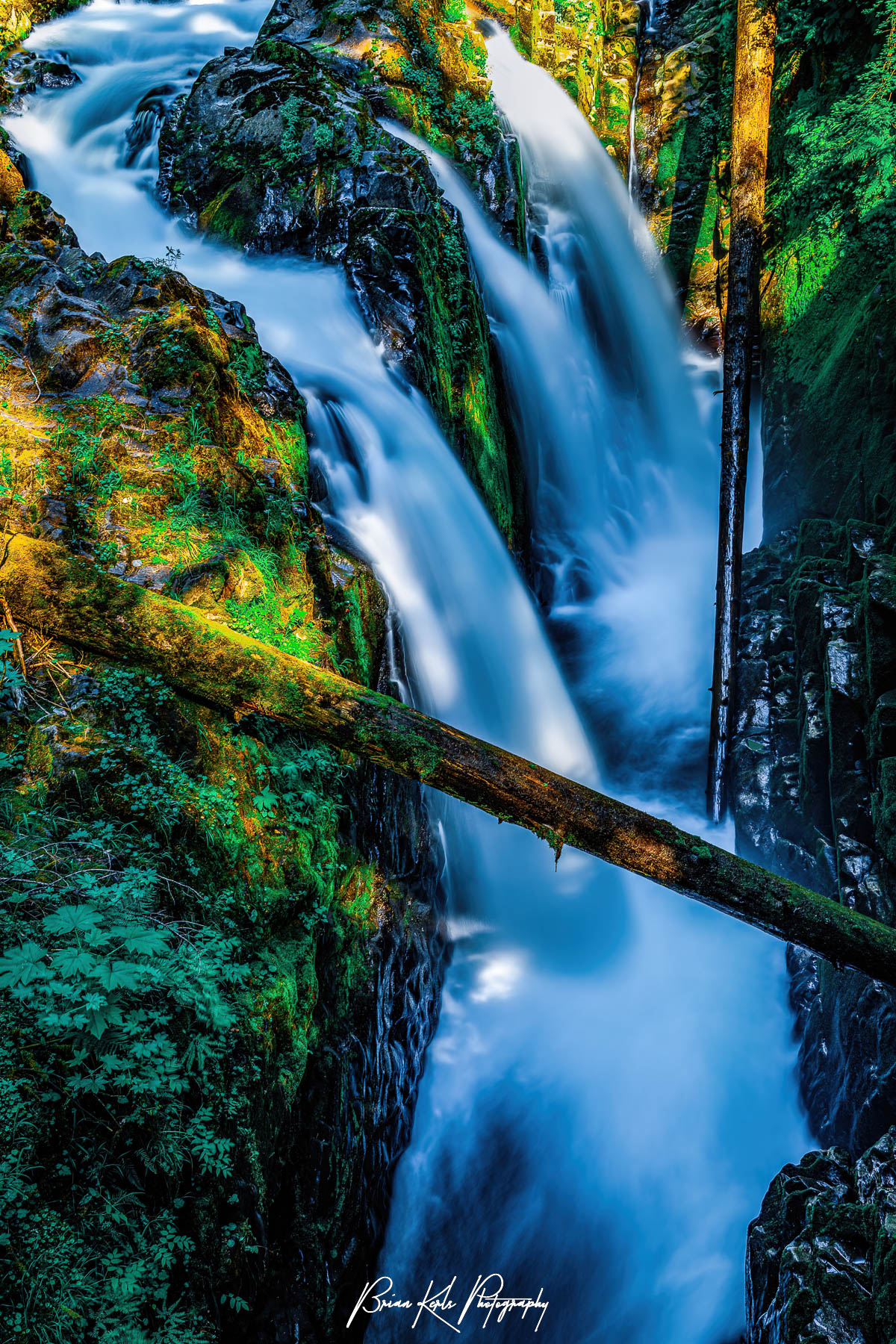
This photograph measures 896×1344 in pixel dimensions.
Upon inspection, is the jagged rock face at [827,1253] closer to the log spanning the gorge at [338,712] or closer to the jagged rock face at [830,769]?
the jagged rock face at [830,769]

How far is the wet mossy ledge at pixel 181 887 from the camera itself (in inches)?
78.2

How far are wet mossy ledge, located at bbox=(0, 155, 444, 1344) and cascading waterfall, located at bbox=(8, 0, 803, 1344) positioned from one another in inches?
20.0

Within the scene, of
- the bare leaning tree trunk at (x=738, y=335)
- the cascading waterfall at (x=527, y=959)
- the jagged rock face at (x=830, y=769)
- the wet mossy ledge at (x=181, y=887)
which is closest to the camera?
the wet mossy ledge at (x=181, y=887)

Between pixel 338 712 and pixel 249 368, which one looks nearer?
pixel 338 712

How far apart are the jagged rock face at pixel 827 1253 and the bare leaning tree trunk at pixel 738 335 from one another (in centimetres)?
352

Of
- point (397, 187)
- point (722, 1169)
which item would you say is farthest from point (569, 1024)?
point (397, 187)

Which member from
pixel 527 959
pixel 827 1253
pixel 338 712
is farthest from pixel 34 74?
pixel 827 1253

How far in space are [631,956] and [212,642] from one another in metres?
4.49

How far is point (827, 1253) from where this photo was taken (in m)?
2.94

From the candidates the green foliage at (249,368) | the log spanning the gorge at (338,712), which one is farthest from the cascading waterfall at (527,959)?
the log spanning the gorge at (338,712)

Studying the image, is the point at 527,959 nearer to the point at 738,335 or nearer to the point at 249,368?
the point at 249,368

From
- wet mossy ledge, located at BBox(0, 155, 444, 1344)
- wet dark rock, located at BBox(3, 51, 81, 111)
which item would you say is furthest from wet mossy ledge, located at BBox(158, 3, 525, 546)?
wet mossy ledge, located at BBox(0, 155, 444, 1344)

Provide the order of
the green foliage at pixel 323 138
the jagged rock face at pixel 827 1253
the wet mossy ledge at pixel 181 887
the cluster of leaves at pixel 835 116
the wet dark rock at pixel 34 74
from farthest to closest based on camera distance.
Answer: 1. the wet dark rock at pixel 34 74
2. the green foliage at pixel 323 138
3. the cluster of leaves at pixel 835 116
4. the jagged rock face at pixel 827 1253
5. the wet mossy ledge at pixel 181 887

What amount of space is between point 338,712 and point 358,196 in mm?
6441
